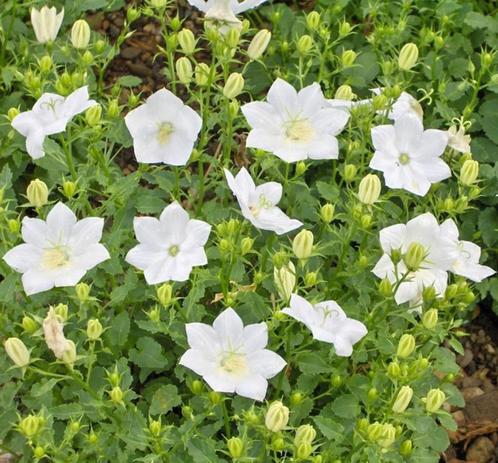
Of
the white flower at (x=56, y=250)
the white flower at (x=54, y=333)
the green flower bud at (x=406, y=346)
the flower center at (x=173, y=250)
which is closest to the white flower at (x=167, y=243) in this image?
the flower center at (x=173, y=250)

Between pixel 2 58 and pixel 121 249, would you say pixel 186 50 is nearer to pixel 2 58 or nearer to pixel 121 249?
pixel 121 249

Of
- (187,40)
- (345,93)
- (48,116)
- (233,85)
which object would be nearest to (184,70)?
(187,40)

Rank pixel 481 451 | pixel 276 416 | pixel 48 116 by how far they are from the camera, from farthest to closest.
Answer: pixel 481 451 → pixel 48 116 → pixel 276 416

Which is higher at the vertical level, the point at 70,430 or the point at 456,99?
the point at 456,99

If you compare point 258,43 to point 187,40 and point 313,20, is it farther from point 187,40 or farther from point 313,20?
point 313,20

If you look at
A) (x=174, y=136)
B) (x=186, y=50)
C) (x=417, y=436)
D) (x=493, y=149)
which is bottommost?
(x=417, y=436)

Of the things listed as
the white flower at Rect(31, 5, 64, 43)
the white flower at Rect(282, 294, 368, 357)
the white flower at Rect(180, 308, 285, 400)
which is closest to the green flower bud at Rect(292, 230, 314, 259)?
the white flower at Rect(282, 294, 368, 357)

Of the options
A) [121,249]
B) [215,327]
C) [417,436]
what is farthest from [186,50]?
[417,436]
